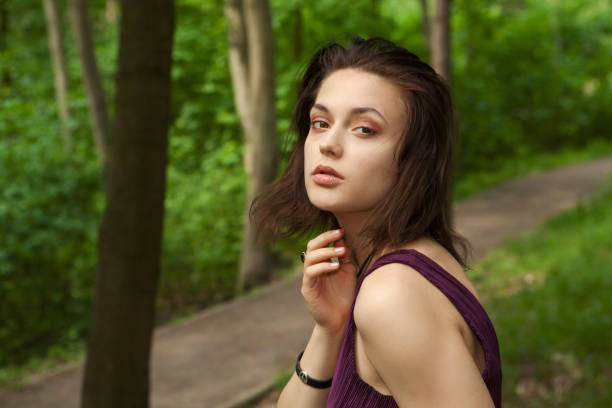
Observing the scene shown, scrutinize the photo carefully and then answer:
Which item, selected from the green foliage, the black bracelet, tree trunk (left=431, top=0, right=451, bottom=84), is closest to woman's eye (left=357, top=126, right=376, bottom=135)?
the black bracelet

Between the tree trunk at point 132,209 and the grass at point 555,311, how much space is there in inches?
118

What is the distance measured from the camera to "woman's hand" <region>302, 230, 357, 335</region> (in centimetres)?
159

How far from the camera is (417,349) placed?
1.23 metres

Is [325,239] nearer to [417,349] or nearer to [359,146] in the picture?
[359,146]

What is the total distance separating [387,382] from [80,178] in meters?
11.0

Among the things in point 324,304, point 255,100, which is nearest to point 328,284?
point 324,304

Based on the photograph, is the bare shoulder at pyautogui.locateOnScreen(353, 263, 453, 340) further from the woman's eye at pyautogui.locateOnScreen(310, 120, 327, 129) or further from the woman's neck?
the woman's eye at pyautogui.locateOnScreen(310, 120, 327, 129)

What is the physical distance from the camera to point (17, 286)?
9.32 metres

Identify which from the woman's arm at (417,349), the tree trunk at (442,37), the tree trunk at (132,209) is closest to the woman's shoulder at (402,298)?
the woman's arm at (417,349)

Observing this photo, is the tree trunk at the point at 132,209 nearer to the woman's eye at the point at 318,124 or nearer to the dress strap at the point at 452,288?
the woman's eye at the point at 318,124

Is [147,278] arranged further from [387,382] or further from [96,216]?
[96,216]

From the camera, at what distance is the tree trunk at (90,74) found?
12.8 m

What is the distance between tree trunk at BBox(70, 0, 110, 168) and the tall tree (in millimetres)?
3336

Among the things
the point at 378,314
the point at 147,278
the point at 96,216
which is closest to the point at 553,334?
the point at 147,278
